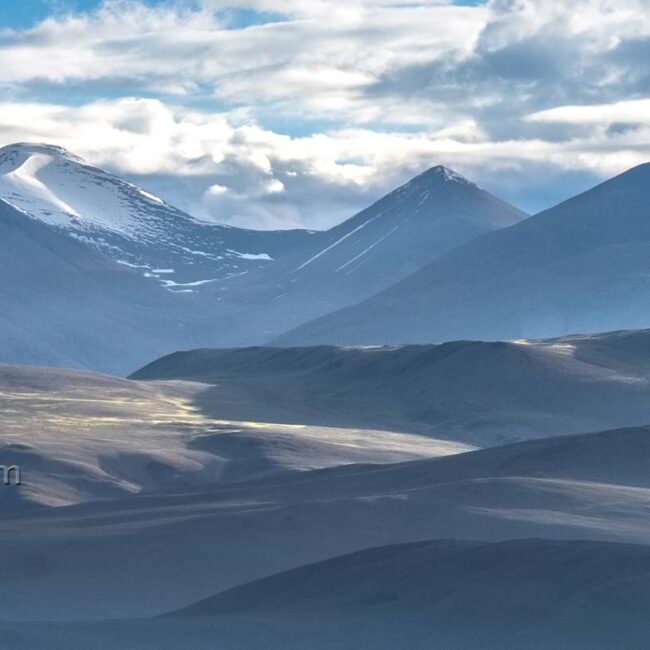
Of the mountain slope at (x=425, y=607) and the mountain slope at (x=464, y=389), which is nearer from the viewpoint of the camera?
the mountain slope at (x=425, y=607)

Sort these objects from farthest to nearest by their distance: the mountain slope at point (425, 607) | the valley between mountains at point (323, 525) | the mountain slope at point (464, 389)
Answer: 1. the mountain slope at point (464, 389)
2. the valley between mountains at point (323, 525)
3. the mountain slope at point (425, 607)

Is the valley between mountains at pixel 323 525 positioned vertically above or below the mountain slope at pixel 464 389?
below

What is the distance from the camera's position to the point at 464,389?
138750 millimetres

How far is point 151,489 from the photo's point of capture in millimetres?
84500

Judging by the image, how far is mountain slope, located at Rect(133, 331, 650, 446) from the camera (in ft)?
410

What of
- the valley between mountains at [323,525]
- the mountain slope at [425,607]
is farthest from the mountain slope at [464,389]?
the mountain slope at [425,607]

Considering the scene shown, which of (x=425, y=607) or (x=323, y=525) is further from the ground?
(x=323, y=525)

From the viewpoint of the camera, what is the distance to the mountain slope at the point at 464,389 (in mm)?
125000

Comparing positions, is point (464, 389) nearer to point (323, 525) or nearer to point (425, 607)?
point (323, 525)

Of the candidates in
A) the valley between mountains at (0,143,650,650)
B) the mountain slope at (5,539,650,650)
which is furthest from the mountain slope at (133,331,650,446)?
the mountain slope at (5,539,650,650)

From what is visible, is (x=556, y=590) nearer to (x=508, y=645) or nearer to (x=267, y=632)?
(x=508, y=645)

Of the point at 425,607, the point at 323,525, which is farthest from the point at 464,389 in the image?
the point at 425,607

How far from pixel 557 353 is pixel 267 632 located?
113145 millimetres

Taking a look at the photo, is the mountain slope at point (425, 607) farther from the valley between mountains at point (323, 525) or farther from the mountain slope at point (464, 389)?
the mountain slope at point (464, 389)
